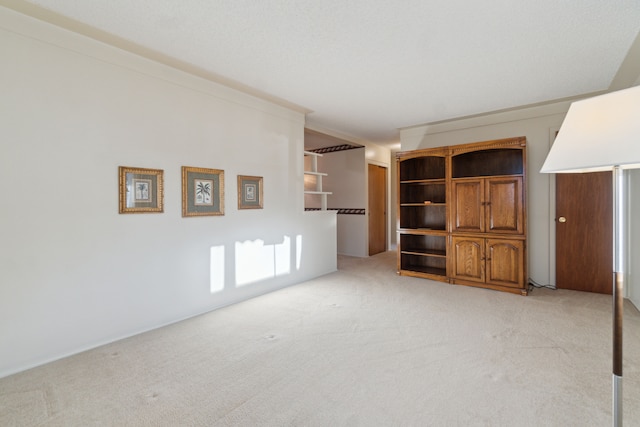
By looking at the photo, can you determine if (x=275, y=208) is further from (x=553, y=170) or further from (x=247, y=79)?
(x=553, y=170)

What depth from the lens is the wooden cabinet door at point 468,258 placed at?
169 inches

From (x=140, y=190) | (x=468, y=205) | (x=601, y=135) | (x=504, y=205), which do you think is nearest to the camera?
(x=601, y=135)

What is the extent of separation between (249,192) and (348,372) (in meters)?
2.49

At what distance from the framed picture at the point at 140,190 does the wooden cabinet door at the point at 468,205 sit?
393cm

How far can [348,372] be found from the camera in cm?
218

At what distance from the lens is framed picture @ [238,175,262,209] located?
12.4 feet

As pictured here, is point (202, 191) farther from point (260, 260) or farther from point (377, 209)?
point (377, 209)

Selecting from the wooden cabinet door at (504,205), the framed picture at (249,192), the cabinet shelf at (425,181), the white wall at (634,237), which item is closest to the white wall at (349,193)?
the cabinet shelf at (425,181)

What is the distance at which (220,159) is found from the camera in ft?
11.6

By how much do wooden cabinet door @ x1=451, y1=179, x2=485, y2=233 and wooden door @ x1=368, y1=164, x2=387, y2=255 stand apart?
252 centimetres

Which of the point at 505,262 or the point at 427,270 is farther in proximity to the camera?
the point at 427,270

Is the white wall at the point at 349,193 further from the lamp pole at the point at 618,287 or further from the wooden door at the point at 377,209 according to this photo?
the lamp pole at the point at 618,287

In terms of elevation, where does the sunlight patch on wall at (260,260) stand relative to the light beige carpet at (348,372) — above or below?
above

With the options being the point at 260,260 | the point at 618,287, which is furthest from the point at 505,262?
the point at 260,260
